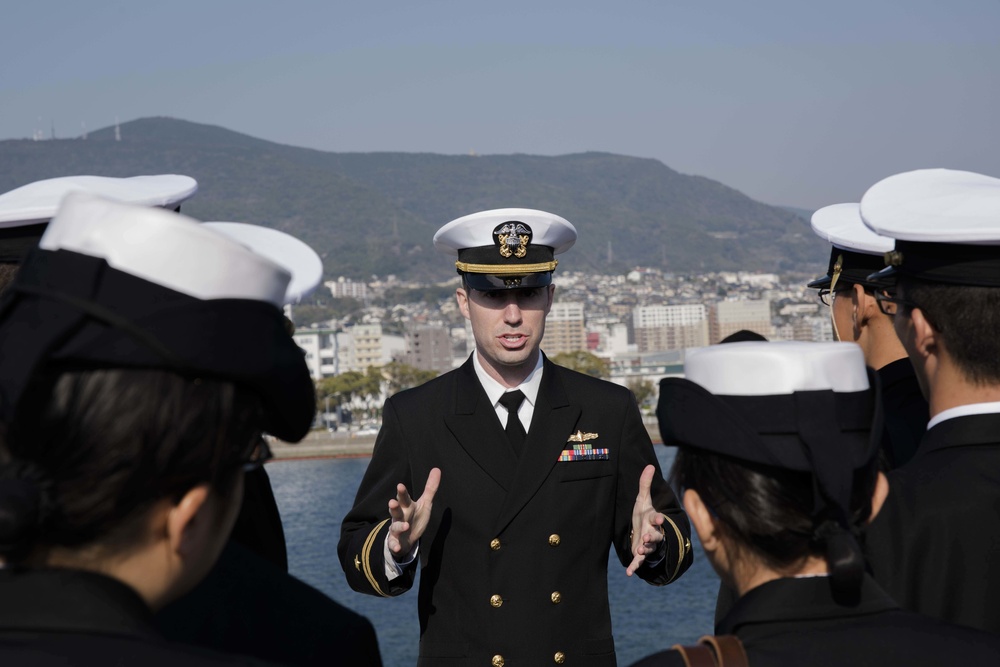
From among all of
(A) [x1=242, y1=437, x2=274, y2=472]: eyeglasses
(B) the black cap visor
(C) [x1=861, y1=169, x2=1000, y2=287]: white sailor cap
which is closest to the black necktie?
(B) the black cap visor

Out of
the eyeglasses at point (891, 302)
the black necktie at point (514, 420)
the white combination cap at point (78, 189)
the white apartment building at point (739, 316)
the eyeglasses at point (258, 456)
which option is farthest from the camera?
the white apartment building at point (739, 316)

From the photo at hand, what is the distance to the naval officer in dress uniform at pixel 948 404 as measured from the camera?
2.09 m

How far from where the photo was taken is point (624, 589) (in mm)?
37375

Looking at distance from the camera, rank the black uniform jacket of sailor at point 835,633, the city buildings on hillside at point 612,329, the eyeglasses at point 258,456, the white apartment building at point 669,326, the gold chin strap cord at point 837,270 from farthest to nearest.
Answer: the white apartment building at point 669,326
the city buildings on hillside at point 612,329
the gold chin strap cord at point 837,270
the black uniform jacket of sailor at point 835,633
the eyeglasses at point 258,456

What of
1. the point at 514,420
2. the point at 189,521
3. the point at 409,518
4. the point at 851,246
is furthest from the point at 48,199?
the point at 851,246

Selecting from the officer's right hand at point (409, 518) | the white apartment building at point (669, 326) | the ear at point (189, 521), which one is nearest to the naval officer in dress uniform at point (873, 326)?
the officer's right hand at point (409, 518)

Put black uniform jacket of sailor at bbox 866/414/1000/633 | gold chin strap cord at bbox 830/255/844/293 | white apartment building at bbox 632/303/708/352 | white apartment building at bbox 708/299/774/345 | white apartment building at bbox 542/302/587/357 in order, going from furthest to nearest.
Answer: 1. white apartment building at bbox 632/303/708/352
2. white apartment building at bbox 708/299/774/345
3. white apartment building at bbox 542/302/587/357
4. gold chin strap cord at bbox 830/255/844/293
5. black uniform jacket of sailor at bbox 866/414/1000/633

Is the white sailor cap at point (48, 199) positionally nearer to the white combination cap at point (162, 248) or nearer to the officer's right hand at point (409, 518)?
the officer's right hand at point (409, 518)

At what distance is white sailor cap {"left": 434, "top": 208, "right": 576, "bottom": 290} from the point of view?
144 inches

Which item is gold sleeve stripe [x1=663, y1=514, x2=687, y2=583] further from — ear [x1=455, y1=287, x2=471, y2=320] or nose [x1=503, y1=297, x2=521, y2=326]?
ear [x1=455, y1=287, x2=471, y2=320]

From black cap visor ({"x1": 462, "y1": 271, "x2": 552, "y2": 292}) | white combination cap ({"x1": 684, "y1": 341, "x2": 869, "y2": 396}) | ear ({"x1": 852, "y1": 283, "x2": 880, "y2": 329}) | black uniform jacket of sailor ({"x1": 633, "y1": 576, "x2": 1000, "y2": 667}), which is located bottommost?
black uniform jacket of sailor ({"x1": 633, "y1": 576, "x2": 1000, "y2": 667})

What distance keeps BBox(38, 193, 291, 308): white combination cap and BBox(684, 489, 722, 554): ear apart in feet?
2.44

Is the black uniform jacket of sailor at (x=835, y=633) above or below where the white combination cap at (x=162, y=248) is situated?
below

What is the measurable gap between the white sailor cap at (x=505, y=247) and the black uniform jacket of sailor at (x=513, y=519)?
11.2 inches
